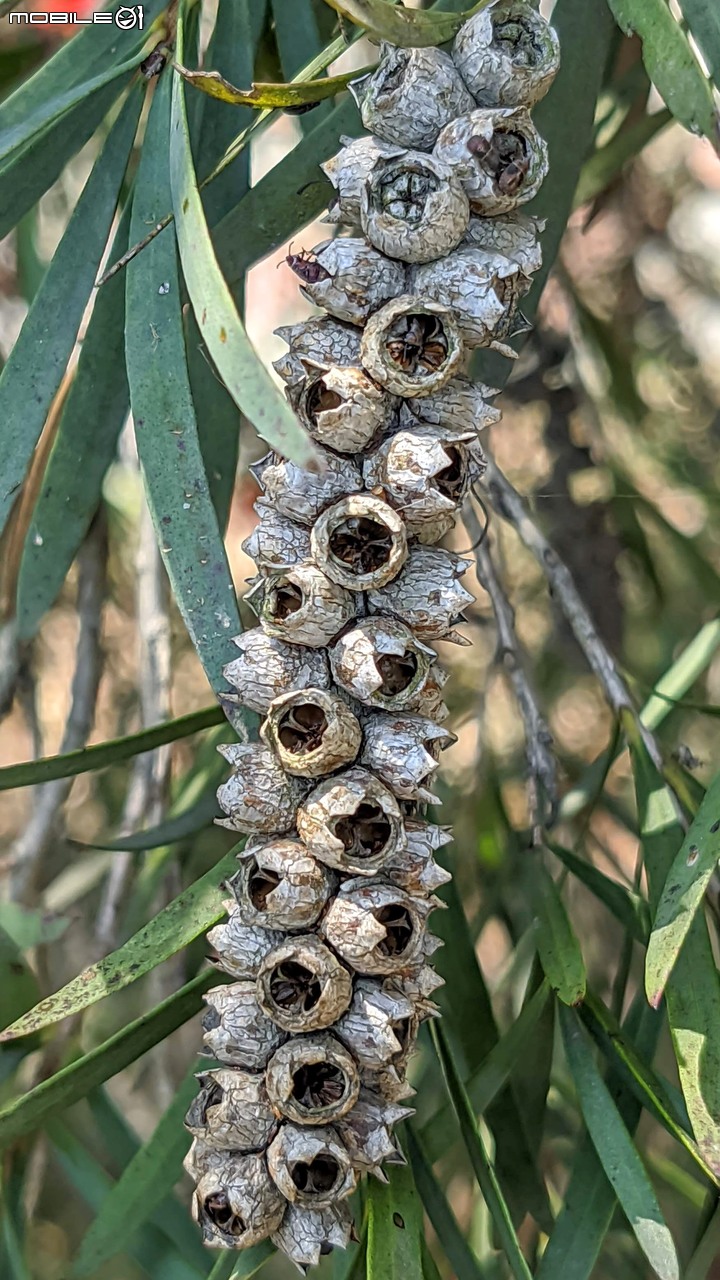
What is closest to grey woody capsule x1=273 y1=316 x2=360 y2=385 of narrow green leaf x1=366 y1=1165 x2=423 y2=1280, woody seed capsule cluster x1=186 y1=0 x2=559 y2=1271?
woody seed capsule cluster x1=186 y1=0 x2=559 y2=1271

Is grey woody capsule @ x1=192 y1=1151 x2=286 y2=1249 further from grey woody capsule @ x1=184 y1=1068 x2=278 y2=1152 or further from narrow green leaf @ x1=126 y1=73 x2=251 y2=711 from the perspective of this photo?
narrow green leaf @ x1=126 y1=73 x2=251 y2=711

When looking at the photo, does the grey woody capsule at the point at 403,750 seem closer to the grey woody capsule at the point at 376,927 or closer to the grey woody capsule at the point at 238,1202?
the grey woody capsule at the point at 376,927

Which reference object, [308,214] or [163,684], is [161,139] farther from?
[163,684]

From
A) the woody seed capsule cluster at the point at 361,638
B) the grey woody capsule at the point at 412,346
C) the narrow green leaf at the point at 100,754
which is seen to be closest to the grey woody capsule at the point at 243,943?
the woody seed capsule cluster at the point at 361,638

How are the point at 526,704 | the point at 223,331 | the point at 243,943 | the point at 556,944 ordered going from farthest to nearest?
1. the point at 526,704
2. the point at 556,944
3. the point at 243,943
4. the point at 223,331

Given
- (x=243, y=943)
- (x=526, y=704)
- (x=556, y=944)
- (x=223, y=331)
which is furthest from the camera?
(x=526, y=704)

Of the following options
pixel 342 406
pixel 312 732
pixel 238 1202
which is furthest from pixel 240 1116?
pixel 342 406

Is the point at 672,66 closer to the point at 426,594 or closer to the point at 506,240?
the point at 506,240
